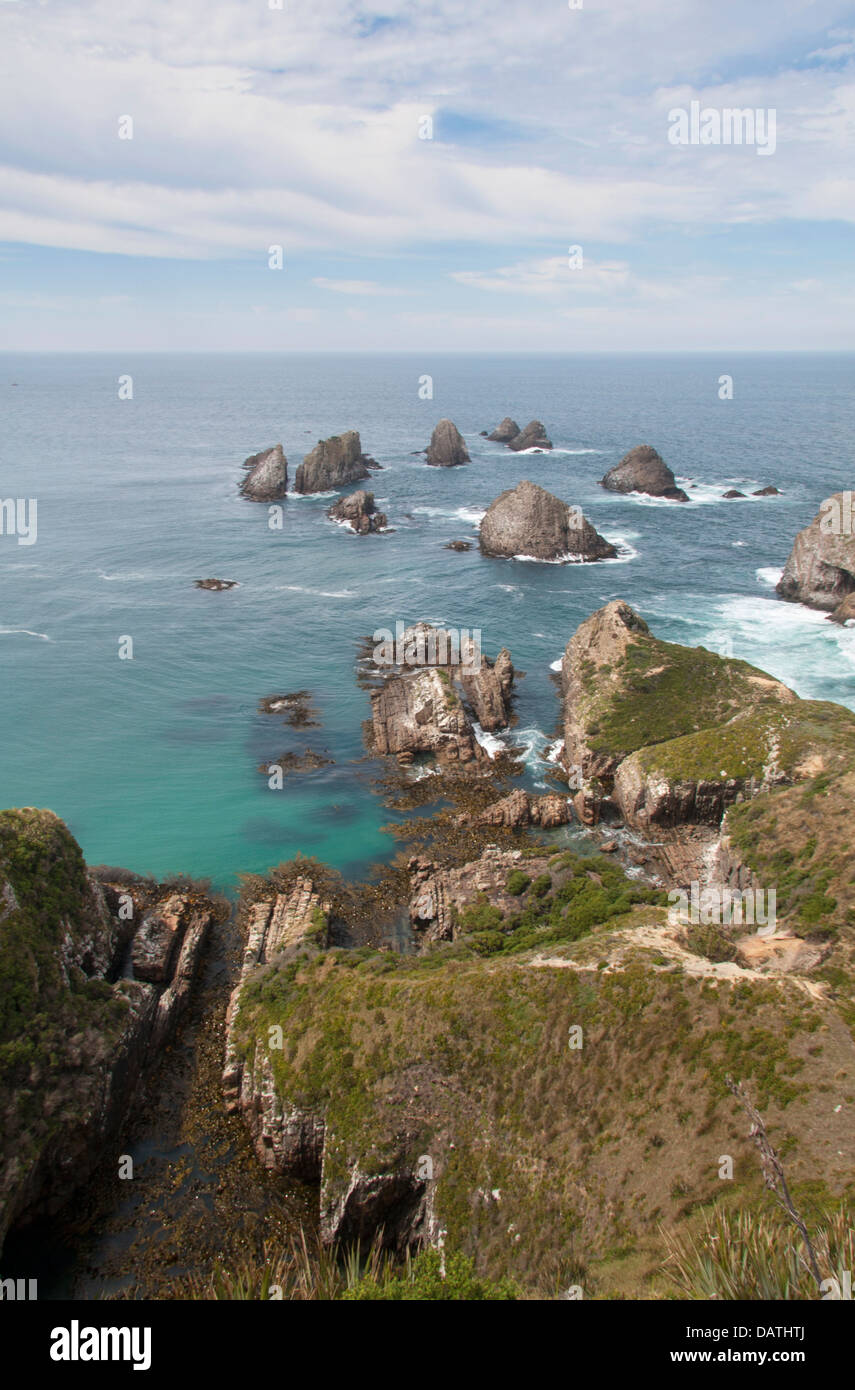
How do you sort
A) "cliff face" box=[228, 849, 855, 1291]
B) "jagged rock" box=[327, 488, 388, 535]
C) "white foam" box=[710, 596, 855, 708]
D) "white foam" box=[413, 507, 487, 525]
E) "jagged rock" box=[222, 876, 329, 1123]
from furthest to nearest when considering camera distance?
1. "white foam" box=[413, 507, 487, 525]
2. "jagged rock" box=[327, 488, 388, 535]
3. "white foam" box=[710, 596, 855, 708]
4. "jagged rock" box=[222, 876, 329, 1123]
5. "cliff face" box=[228, 849, 855, 1291]

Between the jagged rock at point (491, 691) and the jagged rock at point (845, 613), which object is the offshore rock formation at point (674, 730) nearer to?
the jagged rock at point (491, 691)

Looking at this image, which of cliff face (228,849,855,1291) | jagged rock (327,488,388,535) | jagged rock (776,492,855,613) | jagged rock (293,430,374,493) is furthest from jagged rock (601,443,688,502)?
cliff face (228,849,855,1291)

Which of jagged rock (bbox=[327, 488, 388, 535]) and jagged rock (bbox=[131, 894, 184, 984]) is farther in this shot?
jagged rock (bbox=[327, 488, 388, 535])

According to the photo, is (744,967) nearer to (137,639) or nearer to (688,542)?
(137,639)

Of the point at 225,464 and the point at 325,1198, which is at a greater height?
the point at 225,464

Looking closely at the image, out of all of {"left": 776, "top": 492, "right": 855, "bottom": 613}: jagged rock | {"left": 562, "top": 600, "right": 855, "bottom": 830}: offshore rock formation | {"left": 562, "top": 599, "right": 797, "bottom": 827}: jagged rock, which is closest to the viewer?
{"left": 562, "top": 600, "right": 855, "bottom": 830}: offshore rock formation

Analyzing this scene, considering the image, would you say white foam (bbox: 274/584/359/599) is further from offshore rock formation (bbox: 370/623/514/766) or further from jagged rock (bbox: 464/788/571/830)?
jagged rock (bbox: 464/788/571/830)

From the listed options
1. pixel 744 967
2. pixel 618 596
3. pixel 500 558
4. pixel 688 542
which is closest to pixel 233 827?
pixel 744 967
